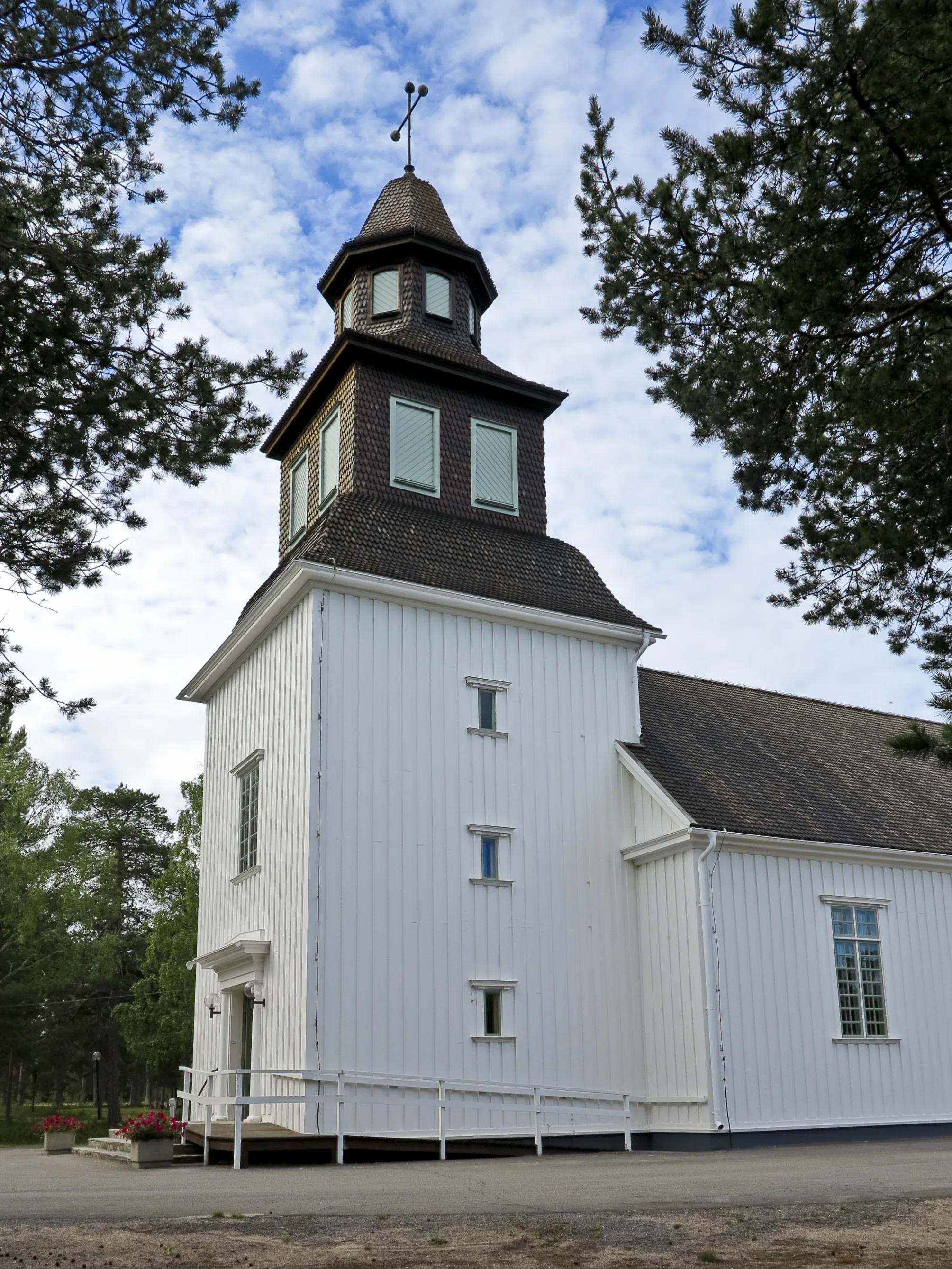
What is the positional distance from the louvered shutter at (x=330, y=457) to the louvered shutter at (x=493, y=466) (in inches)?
91.3

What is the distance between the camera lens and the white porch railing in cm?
1488

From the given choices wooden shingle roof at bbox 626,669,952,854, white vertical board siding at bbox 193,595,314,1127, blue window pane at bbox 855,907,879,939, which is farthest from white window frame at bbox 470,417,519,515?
blue window pane at bbox 855,907,879,939

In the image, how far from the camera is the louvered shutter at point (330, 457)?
20.4m

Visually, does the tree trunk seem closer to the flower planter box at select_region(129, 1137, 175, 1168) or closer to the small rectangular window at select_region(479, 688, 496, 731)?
the flower planter box at select_region(129, 1137, 175, 1168)

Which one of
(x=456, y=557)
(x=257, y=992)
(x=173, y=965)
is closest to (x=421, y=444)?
(x=456, y=557)

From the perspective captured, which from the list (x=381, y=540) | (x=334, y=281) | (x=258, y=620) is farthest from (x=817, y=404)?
(x=334, y=281)

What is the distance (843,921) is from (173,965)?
21727 mm

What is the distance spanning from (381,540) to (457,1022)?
7.03 metres

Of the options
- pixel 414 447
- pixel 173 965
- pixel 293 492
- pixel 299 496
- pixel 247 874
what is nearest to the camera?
pixel 247 874

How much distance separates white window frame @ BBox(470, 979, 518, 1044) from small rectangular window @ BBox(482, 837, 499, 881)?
143 centimetres

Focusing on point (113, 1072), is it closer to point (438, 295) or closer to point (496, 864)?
point (496, 864)

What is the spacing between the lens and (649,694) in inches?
880

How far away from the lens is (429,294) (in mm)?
22656

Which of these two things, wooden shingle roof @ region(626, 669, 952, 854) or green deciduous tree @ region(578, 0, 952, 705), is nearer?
green deciduous tree @ region(578, 0, 952, 705)
